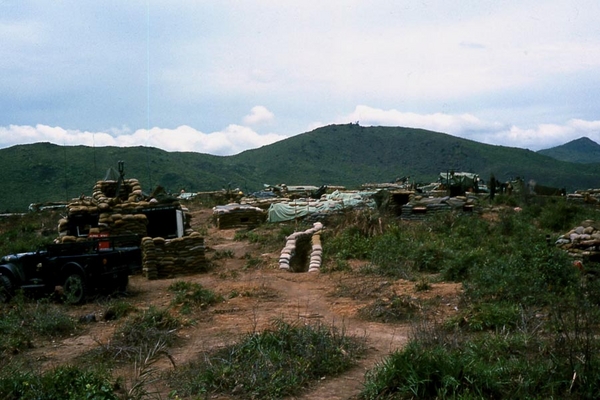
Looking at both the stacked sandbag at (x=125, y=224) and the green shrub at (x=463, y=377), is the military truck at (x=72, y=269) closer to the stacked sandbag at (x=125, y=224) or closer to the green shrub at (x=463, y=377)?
the stacked sandbag at (x=125, y=224)

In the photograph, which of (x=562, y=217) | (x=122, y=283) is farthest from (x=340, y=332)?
(x=562, y=217)

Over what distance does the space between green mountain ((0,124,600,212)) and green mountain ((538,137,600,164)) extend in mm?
18475

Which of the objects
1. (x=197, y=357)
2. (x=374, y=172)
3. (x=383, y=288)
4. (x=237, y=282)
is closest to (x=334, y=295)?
(x=383, y=288)

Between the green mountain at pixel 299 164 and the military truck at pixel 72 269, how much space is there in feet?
103

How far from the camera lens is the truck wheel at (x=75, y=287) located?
9250 mm

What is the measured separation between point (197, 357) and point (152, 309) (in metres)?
1.80

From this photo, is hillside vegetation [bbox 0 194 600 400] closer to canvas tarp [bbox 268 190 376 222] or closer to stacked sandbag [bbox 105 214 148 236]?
stacked sandbag [bbox 105 214 148 236]

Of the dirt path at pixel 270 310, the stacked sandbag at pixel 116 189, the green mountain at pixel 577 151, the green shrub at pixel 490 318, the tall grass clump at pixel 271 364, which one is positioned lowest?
the dirt path at pixel 270 310

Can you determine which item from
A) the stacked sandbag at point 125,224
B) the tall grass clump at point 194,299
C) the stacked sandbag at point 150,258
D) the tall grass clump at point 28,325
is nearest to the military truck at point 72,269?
the tall grass clump at point 28,325

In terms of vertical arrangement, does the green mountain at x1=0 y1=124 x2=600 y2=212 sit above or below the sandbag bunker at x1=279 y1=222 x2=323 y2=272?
above

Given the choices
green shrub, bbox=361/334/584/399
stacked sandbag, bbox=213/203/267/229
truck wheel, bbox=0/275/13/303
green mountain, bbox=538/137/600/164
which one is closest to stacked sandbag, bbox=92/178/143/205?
stacked sandbag, bbox=213/203/267/229

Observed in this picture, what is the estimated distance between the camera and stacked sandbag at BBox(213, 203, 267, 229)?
2194cm

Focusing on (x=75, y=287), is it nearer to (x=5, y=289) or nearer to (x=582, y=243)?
(x=5, y=289)

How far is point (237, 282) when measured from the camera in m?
10.7
